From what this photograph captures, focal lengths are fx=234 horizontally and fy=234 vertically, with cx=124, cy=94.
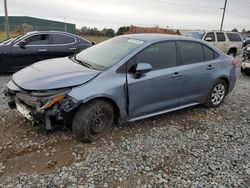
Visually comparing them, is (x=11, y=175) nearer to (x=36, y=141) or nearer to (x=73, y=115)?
(x=36, y=141)

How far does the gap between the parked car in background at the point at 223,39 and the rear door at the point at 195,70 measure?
7.97m

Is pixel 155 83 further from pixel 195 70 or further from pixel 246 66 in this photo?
pixel 246 66

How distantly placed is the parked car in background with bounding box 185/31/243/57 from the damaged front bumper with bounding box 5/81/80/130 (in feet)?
34.5

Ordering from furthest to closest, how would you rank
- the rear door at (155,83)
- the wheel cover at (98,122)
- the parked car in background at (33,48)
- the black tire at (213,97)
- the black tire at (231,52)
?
the black tire at (231,52) → the parked car in background at (33,48) → the black tire at (213,97) → the rear door at (155,83) → the wheel cover at (98,122)

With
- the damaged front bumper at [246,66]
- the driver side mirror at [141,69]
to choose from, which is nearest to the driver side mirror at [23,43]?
the driver side mirror at [141,69]

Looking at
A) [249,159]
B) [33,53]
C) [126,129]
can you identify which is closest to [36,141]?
[126,129]

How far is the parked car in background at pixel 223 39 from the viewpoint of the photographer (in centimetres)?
1228

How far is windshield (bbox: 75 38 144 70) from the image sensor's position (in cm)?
365

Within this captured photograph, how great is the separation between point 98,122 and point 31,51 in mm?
4853

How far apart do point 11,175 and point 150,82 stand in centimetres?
231

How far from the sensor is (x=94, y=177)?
2725mm

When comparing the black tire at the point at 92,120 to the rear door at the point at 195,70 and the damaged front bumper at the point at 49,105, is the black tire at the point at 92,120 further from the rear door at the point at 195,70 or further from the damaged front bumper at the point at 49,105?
the rear door at the point at 195,70

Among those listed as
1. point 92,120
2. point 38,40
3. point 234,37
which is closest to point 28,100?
point 92,120

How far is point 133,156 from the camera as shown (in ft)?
10.4
